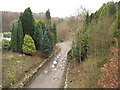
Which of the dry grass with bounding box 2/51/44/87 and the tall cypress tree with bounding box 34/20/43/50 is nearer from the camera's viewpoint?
the dry grass with bounding box 2/51/44/87

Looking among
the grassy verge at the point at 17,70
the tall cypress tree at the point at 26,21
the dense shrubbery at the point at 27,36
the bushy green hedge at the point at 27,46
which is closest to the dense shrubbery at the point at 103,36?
the grassy verge at the point at 17,70

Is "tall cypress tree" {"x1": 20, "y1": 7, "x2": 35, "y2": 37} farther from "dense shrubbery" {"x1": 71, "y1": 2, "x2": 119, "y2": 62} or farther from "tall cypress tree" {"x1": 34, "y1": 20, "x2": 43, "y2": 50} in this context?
"dense shrubbery" {"x1": 71, "y1": 2, "x2": 119, "y2": 62}

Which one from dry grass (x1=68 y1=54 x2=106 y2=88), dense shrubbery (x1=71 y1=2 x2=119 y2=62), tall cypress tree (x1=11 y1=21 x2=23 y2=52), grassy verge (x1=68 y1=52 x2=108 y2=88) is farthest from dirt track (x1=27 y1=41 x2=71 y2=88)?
tall cypress tree (x1=11 y1=21 x2=23 y2=52)

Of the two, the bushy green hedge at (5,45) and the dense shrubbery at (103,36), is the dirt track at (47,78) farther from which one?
the bushy green hedge at (5,45)

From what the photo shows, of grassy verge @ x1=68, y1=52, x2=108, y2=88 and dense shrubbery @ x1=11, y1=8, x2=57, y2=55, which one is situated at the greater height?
dense shrubbery @ x1=11, y1=8, x2=57, y2=55

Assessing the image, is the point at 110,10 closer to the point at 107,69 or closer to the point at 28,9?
the point at 107,69

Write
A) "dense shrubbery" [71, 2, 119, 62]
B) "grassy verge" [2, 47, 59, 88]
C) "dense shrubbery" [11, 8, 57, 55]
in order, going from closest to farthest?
1. "dense shrubbery" [71, 2, 119, 62]
2. "grassy verge" [2, 47, 59, 88]
3. "dense shrubbery" [11, 8, 57, 55]

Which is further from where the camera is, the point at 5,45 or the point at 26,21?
the point at 26,21

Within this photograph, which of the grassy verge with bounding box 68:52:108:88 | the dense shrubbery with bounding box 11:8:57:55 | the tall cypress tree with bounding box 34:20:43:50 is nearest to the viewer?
the grassy verge with bounding box 68:52:108:88

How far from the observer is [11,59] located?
495 inches

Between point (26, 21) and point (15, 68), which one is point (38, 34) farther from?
point (15, 68)

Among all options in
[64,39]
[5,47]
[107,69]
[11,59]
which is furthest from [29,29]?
[64,39]

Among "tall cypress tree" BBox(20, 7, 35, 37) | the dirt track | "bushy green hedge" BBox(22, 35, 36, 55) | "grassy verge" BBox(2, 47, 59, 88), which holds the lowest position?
the dirt track

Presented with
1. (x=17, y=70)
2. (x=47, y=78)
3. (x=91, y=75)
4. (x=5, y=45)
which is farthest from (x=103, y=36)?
(x=5, y=45)
